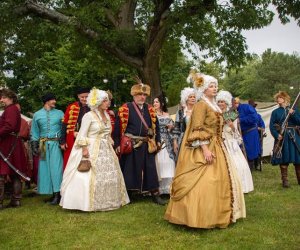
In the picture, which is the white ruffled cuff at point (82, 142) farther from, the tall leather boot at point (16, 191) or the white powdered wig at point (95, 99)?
the tall leather boot at point (16, 191)

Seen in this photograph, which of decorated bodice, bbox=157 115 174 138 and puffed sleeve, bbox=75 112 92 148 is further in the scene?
decorated bodice, bbox=157 115 174 138

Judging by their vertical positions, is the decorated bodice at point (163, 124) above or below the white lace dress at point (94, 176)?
above

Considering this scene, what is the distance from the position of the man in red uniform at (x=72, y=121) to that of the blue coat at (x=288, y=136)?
3.50 m

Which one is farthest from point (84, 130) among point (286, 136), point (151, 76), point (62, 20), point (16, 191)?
point (62, 20)

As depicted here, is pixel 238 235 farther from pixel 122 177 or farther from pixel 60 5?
pixel 60 5

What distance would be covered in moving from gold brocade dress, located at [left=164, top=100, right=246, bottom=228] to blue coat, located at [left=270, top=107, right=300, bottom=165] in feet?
9.84

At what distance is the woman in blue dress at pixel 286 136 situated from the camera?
8352 millimetres

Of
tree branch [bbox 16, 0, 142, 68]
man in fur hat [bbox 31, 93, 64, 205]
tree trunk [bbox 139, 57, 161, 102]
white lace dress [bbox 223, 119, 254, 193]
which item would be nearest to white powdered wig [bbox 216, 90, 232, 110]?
white lace dress [bbox 223, 119, 254, 193]

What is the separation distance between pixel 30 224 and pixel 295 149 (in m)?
4.85

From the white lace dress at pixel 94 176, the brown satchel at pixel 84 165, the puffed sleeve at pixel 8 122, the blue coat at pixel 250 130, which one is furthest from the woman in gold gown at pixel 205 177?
the blue coat at pixel 250 130

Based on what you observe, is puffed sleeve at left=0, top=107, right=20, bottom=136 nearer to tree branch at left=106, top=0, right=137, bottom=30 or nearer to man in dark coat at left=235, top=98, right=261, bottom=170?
man in dark coat at left=235, top=98, right=261, bottom=170

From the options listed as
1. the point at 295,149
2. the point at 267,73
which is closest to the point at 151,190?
the point at 295,149

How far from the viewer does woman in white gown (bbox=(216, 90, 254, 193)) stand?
7.74 m

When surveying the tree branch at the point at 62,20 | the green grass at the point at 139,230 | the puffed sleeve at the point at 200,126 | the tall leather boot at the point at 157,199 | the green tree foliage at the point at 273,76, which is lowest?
the green grass at the point at 139,230
